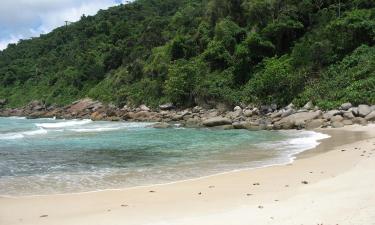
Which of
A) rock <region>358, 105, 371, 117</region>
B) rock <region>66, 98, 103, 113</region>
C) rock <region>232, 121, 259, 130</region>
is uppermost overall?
rock <region>66, 98, 103, 113</region>

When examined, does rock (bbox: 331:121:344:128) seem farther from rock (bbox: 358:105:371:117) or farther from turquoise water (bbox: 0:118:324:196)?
turquoise water (bbox: 0:118:324:196)

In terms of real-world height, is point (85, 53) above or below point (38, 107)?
above

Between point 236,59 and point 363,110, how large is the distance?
783 inches

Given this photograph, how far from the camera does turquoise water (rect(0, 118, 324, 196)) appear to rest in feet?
46.6

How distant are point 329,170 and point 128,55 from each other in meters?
61.3

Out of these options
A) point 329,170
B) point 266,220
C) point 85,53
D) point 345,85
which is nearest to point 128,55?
point 85,53

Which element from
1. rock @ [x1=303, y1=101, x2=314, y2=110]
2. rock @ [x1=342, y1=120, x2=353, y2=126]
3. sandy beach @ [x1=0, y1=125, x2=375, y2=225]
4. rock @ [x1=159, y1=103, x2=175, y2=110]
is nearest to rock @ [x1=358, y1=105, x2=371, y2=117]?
rock @ [x1=342, y1=120, x2=353, y2=126]

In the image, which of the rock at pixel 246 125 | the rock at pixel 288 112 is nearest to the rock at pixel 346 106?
the rock at pixel 288 112

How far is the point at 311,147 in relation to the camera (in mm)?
20203

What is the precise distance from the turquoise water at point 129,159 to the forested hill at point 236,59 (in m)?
11.8

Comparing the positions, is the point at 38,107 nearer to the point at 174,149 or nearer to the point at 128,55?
the point at 128,55

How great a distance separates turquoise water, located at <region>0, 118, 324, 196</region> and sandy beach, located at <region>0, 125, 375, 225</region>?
1503 millimetres

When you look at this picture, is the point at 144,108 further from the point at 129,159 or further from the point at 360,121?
the point at 129,159

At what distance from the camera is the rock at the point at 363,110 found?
28828mm
